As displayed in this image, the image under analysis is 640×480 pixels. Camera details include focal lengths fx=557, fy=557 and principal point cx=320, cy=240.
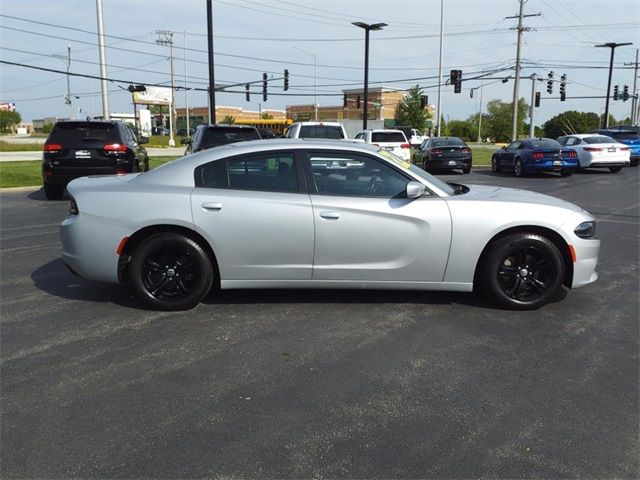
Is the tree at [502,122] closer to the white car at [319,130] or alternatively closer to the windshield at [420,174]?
the white car at [319,130]

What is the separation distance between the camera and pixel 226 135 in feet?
42.2

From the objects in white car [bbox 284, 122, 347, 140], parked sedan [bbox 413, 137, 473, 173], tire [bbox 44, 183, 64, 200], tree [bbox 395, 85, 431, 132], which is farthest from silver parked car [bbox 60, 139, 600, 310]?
tree [bbox 395, 85, 431, 132]

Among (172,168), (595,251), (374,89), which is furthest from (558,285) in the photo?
(374,89)

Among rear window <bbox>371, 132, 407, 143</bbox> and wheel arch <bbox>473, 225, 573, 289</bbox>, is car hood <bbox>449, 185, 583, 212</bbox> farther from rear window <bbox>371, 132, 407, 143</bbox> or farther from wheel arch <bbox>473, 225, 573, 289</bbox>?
rear window <bbox>371, 132, 407, 143</bbox>

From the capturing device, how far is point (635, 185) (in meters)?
17.1

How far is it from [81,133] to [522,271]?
9.93 metres

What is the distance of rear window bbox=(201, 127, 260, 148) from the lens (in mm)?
12633

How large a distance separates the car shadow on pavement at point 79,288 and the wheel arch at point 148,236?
1.27 ft

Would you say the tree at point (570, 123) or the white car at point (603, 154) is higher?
the tree at point (570, 123)

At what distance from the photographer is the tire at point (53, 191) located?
12141mm

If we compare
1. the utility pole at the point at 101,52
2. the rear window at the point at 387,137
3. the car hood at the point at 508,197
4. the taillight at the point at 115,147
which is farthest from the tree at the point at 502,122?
the car hood at the point at 508,197

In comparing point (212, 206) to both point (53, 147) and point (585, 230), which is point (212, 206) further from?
point (53, 147)

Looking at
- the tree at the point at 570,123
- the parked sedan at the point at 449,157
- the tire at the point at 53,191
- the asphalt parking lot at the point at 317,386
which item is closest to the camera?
the asphalt parking lot at the point at 317,386

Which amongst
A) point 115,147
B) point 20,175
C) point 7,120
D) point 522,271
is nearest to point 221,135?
point 115,147
